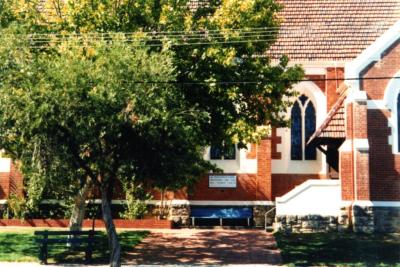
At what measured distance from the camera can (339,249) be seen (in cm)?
1698

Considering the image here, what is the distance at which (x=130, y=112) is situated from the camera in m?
12.7

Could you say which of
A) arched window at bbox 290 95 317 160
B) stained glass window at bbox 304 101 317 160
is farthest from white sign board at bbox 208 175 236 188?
stained glass window at bbox 304 101 317 160

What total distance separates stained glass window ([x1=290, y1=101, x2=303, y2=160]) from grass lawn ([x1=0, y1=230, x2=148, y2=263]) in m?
8.41

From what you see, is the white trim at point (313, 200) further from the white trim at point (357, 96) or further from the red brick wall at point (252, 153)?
the red brick wall at point (252, 153)

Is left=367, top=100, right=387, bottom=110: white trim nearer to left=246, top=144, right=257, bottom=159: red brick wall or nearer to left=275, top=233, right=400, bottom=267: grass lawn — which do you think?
left=275, top=233, right=400, bottom=267: grass lawn

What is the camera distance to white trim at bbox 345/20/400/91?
20438 mm

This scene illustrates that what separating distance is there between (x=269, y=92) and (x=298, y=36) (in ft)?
29.4

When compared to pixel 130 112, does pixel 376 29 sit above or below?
above

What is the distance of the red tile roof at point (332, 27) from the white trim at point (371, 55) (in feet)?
11.9

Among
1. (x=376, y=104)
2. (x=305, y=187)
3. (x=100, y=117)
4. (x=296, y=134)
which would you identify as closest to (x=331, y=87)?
(x=296, y=134)

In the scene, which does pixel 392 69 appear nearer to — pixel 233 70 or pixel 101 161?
pixel 233 70

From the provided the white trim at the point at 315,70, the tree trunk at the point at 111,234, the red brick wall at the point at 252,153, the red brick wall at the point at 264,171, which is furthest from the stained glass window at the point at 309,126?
the tree trunk at the point at 111,234

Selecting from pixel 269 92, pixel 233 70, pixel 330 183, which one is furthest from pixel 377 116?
pixel 233 70

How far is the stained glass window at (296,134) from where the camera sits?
24.9 meters
